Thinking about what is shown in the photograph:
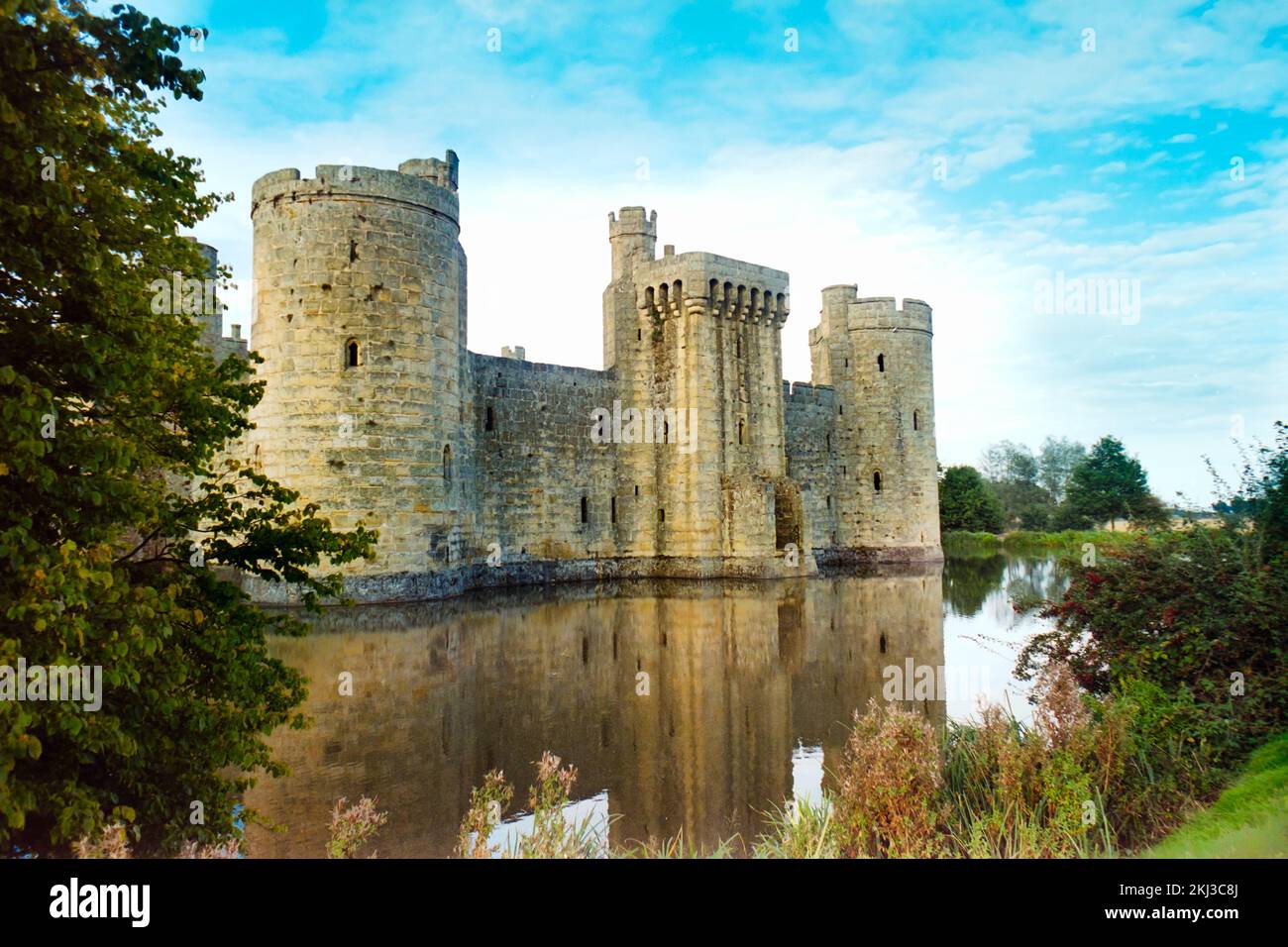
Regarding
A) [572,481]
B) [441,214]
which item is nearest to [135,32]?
[441,214]

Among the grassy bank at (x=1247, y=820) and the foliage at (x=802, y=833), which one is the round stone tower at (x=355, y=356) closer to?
the foliage at (x=802, y=833)

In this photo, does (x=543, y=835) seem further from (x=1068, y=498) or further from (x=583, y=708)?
(x=1068, y=498)

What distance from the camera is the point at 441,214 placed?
1969cm

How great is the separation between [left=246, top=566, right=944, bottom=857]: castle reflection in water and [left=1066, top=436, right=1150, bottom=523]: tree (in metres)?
32.6

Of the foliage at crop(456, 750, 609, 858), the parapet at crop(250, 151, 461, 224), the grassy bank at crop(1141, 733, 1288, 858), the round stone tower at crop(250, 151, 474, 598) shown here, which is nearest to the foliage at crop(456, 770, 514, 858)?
the foliage at crop(456, 750, 609, 858)

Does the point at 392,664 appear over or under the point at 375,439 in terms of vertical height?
under

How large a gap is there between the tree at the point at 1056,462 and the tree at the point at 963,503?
23441 millimetres

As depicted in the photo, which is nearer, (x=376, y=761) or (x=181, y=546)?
(x=181, y=546)

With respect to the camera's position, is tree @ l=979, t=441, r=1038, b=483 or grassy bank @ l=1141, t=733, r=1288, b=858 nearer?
grassy bank @ l=1141, t=733, r=1288, b=858

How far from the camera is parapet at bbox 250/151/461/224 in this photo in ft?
59.8

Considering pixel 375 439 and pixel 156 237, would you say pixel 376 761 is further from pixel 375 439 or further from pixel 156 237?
pixel 375 439

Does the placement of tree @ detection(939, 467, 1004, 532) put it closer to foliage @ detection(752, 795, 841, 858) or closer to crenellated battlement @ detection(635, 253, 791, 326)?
crenellated battlement @ detection(635, 253, 791, 326)
